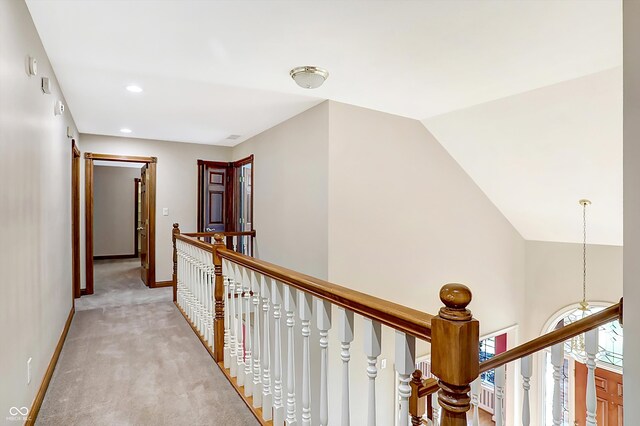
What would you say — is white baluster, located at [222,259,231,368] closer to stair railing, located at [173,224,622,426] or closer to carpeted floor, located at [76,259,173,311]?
stair railing, located at [173,224,622,426]

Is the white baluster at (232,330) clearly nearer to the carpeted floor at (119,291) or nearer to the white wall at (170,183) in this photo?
the carpeted floor at (119,291)

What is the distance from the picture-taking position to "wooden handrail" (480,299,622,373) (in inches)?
54.4

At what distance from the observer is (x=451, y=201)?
4633 millimetres

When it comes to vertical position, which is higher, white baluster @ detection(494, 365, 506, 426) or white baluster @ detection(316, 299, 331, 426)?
white baluster @ detection(316, 299, 331, 426)

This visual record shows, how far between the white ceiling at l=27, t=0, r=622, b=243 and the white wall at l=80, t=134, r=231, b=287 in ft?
3.19

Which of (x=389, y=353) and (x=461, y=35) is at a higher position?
(x=461, y=35)

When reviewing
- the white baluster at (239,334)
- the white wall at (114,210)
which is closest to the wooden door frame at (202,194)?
the white wall at (114,210)

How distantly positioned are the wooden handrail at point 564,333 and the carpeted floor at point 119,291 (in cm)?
419

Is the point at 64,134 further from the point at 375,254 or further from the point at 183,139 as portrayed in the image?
the point at 375,254

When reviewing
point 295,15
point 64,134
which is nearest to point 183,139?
point 64,134

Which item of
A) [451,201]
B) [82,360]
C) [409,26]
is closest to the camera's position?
[409,26]

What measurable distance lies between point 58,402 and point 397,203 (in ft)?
11.0

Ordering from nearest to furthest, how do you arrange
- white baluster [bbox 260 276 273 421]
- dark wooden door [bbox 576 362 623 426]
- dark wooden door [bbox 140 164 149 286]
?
white baluster [bbox 260 276 273 421]
dark wooden door [bbox 576 362 623 426]
dark wooden door [bbox 140 164 149 286]

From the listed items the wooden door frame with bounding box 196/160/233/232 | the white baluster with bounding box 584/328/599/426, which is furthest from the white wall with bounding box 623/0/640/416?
the wooden door frame with bounding box 196/160/233/232
